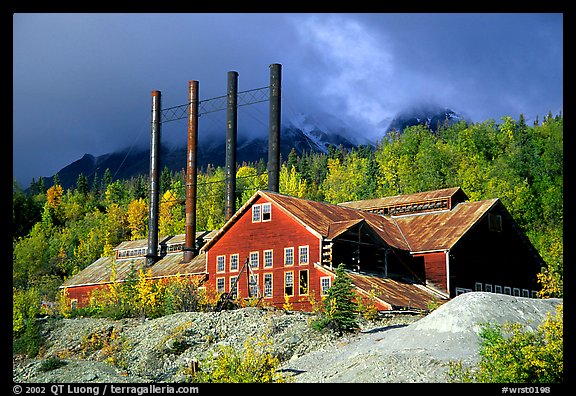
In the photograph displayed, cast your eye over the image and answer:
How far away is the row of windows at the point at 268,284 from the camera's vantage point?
40.6 metres

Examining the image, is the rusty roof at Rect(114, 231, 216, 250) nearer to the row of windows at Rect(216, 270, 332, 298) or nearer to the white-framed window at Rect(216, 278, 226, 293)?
the white-framed window at Rect(216, 278, 226, 293)

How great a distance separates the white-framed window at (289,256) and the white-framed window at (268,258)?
0.99 m

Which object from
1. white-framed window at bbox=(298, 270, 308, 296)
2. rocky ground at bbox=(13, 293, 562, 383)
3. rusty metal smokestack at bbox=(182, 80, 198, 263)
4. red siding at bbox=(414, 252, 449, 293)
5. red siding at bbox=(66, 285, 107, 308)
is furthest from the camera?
red siding at bbox=(66, 285, 107, 308)

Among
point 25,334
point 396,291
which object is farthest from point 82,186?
point 396,291

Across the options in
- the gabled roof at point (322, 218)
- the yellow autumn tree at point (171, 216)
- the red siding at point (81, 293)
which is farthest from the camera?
the yellow autumn tree at point (171, 216)

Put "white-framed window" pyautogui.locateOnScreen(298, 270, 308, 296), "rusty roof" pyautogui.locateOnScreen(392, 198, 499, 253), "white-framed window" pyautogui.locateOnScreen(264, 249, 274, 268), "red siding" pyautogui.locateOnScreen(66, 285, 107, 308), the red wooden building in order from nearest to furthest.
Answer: the red wooden building, "white-framed window" pyautogui.locateOnScreen(298, 270, 308, 296), "white-framed window" pyautogui.locateOnScreen(264, 249, 274, 268), "rusty roof" pyautogui.locateOnScreen(392, 198, 499, 253), "red siding" pyautogui.locateOnScreen(66, 285, 107, 308)

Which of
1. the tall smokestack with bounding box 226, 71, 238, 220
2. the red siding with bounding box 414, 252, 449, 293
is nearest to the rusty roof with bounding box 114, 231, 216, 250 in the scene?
the tall smokestack with bounding box 226, 71, 238, 220

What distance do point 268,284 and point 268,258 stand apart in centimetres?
141

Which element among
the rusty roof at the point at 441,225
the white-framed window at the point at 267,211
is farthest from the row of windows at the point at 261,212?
the rusty roof at the point at 441,225

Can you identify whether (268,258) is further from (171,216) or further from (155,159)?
(171,216)

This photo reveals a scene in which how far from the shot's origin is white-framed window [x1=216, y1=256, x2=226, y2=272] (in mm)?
45750

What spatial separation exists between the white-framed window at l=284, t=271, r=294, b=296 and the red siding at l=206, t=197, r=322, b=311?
0.53 feet

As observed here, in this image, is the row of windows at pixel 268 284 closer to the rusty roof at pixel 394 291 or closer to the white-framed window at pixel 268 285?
the white-framed window at pixel 268 285
